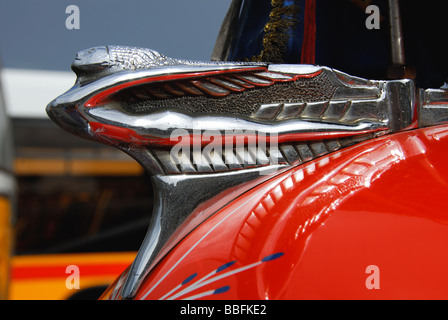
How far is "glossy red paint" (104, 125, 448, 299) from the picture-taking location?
722mm

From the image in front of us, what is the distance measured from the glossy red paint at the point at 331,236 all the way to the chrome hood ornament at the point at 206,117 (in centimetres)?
4

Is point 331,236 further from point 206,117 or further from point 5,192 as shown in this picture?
point 5,192

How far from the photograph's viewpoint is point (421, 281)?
73 cm

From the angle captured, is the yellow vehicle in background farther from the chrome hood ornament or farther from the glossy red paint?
the glossy red paint

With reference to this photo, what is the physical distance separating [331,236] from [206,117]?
0.31 meters

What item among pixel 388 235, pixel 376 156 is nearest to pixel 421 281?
pixel 388 235

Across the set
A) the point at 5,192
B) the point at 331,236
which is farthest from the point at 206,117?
the point at 5,192

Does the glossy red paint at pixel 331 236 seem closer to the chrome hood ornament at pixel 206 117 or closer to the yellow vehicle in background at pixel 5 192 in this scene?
the chrome hood ornament at pixel 206 117

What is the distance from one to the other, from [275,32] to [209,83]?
1.21ft

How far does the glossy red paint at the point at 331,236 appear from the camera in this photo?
0.72 m

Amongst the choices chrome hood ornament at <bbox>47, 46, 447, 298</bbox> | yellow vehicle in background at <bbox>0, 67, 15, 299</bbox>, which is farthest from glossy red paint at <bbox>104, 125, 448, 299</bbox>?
yellow vehicle in background at <bbox>0, 67, 15, 299</bbox>

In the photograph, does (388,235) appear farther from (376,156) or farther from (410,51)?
(410,51)

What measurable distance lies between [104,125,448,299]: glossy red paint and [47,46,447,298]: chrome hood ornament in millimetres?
38

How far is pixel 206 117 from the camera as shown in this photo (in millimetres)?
827
